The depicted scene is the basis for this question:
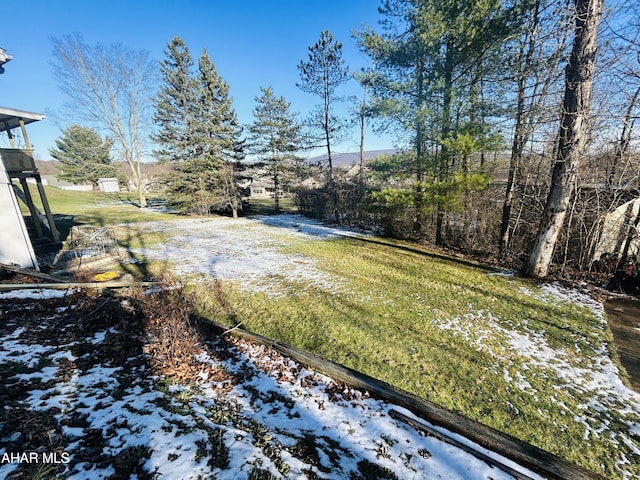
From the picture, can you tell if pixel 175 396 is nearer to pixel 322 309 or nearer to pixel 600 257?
pixel 322 309

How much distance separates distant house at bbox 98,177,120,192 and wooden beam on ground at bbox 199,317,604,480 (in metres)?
44.0

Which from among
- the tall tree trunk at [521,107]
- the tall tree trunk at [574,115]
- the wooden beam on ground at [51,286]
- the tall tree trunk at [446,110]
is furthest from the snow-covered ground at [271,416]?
the tall tree trunk at [446,110]

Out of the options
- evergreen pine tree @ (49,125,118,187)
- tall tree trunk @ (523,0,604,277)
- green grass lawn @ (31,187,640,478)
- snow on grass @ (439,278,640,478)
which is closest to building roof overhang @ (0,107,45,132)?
green grass lawn @ (31,187,640,478)

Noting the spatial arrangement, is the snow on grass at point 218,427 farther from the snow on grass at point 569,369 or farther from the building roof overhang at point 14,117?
the building roof overhang at point 14,117

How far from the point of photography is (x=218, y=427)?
218 cm

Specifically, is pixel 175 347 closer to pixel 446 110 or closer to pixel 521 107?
pixel 446 110

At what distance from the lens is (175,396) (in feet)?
8.61

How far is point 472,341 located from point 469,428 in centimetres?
247

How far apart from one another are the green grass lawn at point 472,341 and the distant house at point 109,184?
37.7m

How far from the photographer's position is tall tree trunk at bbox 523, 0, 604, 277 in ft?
17.7

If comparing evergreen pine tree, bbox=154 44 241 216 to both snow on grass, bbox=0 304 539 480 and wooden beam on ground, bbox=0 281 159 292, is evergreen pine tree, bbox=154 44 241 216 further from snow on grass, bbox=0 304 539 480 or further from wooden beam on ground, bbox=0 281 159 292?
snow on grass, bbox=0 304 539 480

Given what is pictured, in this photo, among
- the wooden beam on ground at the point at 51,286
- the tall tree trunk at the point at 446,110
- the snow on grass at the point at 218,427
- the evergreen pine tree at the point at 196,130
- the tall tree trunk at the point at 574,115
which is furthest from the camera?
the evergreen pine tree at the point at 196,130

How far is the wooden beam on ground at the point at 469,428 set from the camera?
2.01m

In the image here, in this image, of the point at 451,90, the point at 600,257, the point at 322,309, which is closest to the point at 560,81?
the point at 451,90
